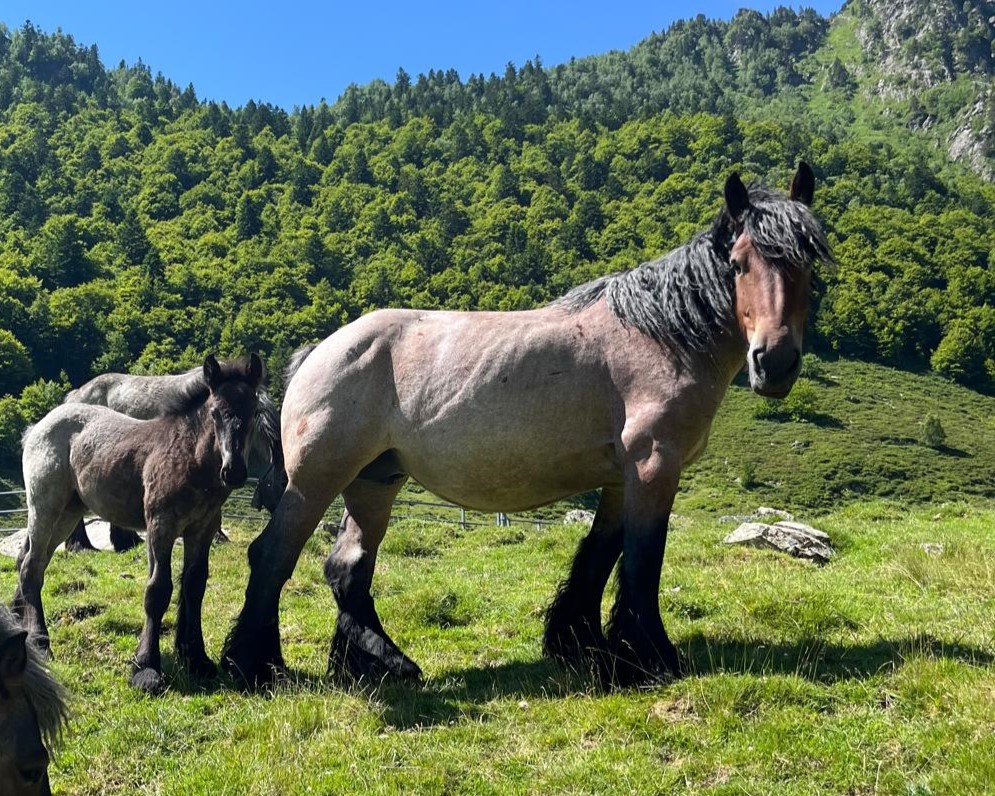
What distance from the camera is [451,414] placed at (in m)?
5.61

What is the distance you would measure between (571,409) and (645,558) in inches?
41.0

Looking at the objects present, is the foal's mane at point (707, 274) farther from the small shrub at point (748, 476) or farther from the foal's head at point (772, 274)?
the small shrub at point (748, 476)

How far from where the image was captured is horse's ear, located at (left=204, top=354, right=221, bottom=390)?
23.2ft

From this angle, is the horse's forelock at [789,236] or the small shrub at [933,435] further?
the small shrub at [933,435]

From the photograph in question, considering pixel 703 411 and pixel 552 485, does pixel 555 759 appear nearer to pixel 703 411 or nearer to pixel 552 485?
pixel 552 485

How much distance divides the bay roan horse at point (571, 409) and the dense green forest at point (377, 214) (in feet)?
256

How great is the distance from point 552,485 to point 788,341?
176cm

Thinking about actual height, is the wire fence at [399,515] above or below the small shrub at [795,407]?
above

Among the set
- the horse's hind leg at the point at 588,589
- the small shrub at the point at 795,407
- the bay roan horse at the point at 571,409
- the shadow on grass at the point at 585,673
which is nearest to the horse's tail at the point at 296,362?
the bay roan horse at the point at 571,409

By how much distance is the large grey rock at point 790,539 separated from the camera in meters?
10.6

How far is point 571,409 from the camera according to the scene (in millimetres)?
5434

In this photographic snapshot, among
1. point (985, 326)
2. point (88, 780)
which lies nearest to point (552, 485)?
point (88, 780)

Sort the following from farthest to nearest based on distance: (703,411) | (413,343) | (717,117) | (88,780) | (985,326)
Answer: (717,117), (985,326), (413,343), (703,411), (88,780)

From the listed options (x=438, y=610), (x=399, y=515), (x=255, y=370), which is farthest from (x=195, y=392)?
(x=399, y=515)
